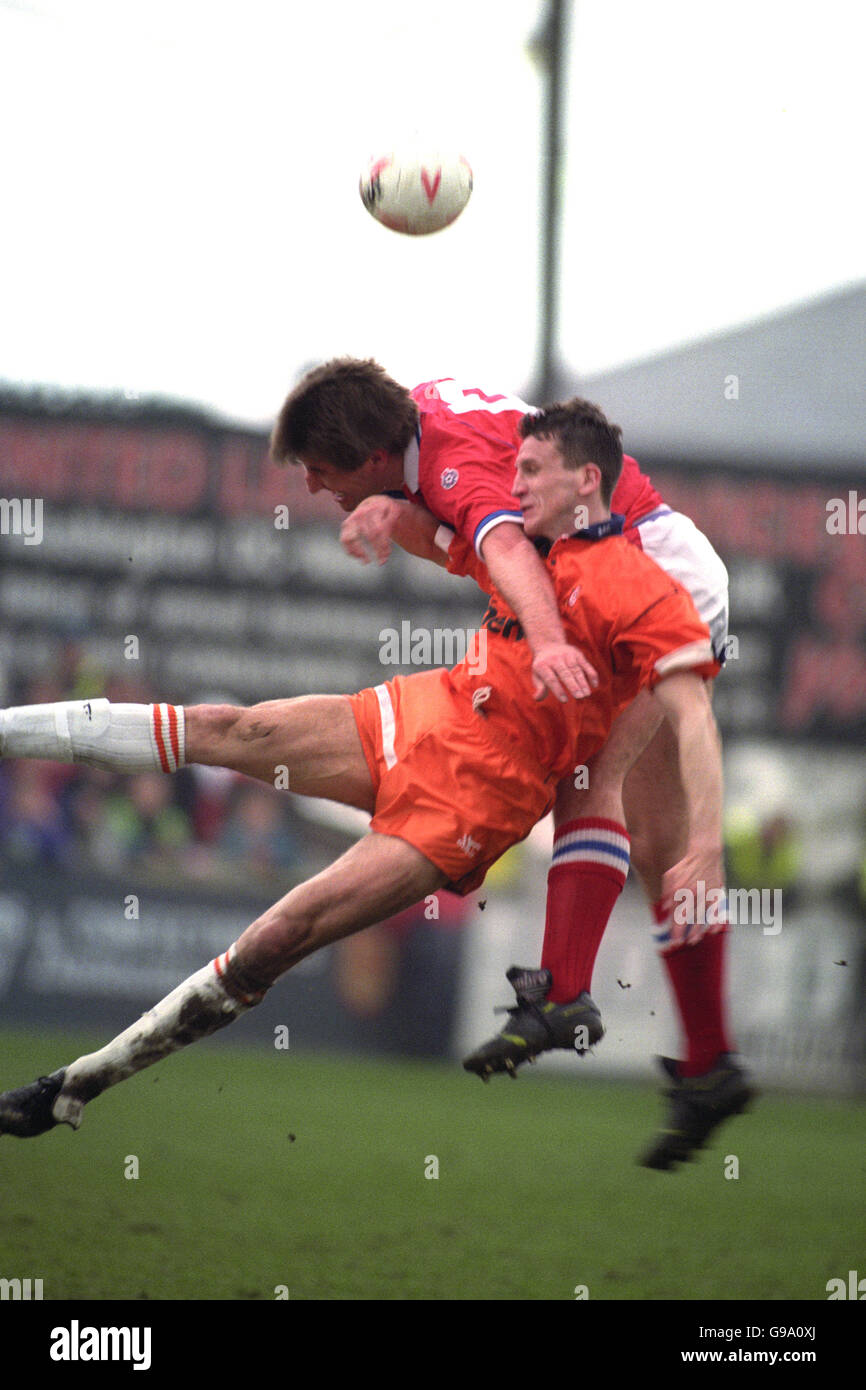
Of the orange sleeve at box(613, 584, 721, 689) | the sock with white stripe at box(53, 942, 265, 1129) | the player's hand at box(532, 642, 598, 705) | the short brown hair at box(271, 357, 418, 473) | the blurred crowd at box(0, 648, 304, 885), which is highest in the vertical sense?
the short brown hair at box(271, 357, 418, 473)

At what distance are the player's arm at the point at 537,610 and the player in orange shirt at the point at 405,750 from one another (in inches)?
4.2

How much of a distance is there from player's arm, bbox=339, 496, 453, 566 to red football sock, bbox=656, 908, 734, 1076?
124cm

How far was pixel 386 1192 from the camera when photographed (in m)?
6.36

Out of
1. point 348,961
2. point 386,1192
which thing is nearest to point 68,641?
point 348,961

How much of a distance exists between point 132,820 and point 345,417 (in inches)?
245

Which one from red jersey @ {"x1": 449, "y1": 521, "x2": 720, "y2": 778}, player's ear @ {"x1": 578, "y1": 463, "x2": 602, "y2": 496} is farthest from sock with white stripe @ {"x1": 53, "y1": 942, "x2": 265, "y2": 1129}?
player's ear @ {"x1": 578, "y1": 463, "x2": 602, "y2": 496}

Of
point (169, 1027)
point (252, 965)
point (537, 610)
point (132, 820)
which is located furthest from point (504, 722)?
point (132, 820)

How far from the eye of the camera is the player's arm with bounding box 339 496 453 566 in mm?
3900

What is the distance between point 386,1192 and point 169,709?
3201 millimetres

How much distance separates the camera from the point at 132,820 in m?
9.85

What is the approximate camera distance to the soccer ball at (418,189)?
14.3 feet

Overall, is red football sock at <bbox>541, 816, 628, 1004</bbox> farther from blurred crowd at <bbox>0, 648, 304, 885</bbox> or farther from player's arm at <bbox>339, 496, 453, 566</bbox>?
blurred crowd at <bbox>0, 648, 304, 885</bbox>

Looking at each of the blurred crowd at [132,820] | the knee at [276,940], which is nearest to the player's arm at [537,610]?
the knee at [276,940]

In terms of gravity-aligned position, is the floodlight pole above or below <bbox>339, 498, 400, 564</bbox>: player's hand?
above
